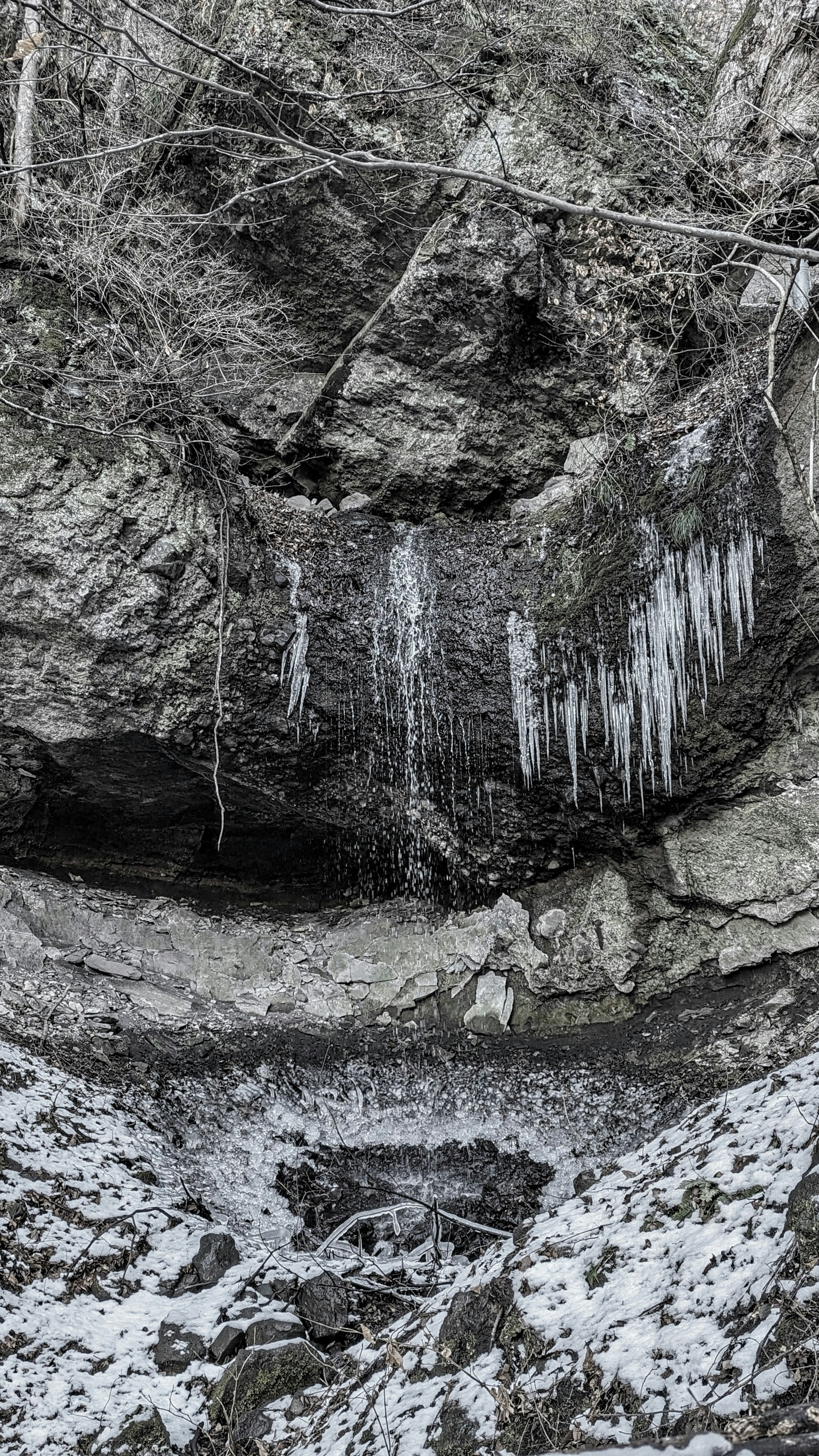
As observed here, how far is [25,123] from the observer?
7.32 m

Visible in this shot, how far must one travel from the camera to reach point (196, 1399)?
3.41 m

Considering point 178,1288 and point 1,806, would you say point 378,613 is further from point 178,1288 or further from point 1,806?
point 178,1288

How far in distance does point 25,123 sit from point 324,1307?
8398 millimetres

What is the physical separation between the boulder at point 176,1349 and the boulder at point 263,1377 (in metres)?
0.19

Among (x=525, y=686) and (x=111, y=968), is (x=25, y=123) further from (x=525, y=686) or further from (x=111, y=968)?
(x=111, y=968)

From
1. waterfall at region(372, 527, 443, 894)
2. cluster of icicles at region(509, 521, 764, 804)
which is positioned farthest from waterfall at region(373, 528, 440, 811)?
cluster of icicles at region(509, 521, 764, 804)

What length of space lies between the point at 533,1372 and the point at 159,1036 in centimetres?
388

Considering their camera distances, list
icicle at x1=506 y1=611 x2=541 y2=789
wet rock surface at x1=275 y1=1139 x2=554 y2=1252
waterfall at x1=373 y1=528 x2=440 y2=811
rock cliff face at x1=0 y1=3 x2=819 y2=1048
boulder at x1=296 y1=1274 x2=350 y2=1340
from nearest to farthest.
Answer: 1. boulder at x1=296 y1=1274 x2=350 y2=1340
2. wet rock surface at x1=275 y1=1139 x2=554 y2=1252
3. rock cliff face at x1=0 y1=3 x2=819 y2=1048
4. icicle at x1=506 y1=611 x2=541 y2=789
5. waterfall at x1=373 y1=528 x2=440 y2=811

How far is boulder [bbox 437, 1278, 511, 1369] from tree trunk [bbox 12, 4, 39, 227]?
24.1 ft

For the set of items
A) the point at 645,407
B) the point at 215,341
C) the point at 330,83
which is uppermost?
the point at 330,83

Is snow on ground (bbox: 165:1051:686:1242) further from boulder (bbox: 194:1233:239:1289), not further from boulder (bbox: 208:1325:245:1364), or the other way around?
boulder (bbox: 208:1325:245:1364)

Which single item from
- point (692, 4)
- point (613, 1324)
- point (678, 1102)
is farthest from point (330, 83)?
point (613, 1324)

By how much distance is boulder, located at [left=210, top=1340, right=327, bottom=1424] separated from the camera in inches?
131

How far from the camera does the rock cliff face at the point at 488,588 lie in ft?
20.0
